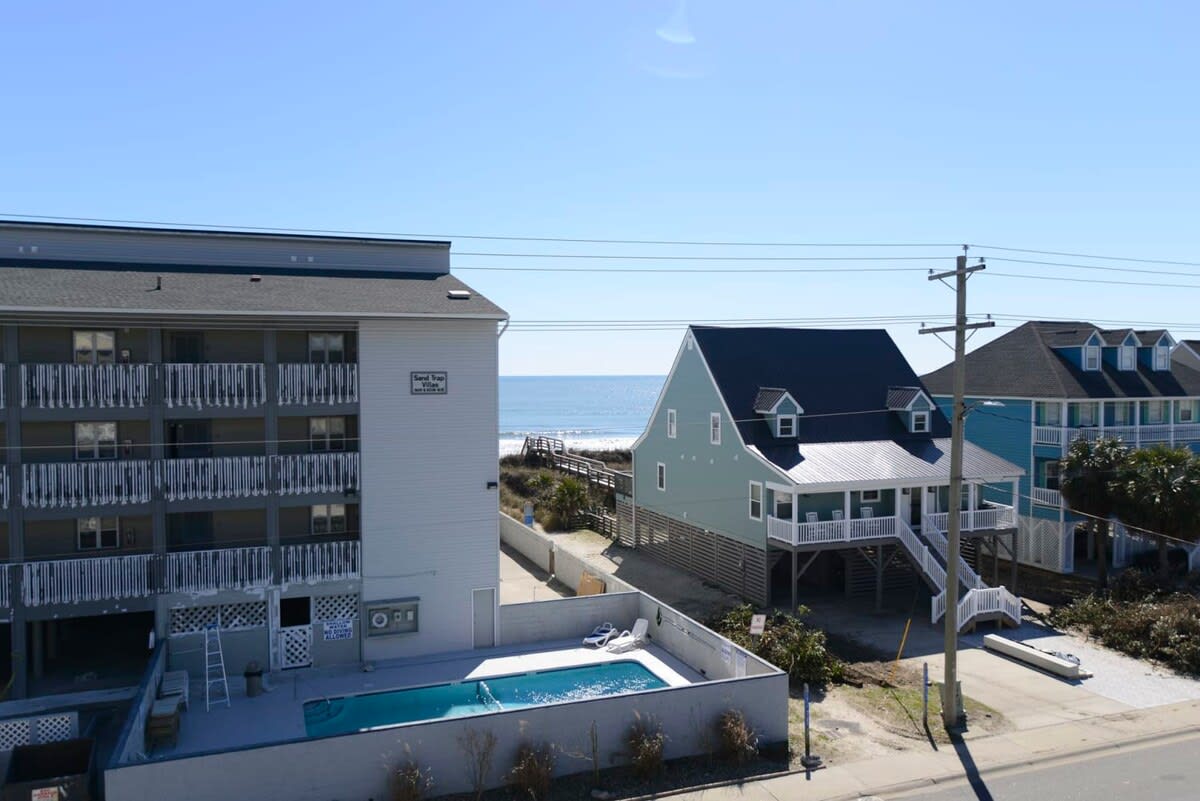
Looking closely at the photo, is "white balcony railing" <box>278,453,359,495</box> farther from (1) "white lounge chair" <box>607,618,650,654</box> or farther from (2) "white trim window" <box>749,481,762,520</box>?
(2) "white trim window" <box>749,481,762,520</box>

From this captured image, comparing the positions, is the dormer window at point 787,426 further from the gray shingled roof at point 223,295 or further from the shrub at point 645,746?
the shrub at point 645,746

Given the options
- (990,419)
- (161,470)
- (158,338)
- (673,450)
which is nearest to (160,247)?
(158,338)

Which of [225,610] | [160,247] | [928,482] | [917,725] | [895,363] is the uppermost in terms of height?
[160,247]

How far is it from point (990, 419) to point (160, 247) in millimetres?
31794

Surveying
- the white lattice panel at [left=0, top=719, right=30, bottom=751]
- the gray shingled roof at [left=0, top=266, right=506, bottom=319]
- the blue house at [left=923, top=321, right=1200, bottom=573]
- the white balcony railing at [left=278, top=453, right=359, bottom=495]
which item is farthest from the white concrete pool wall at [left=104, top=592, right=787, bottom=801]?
the blue house at [left=923, top=321, right=1200, bottom=573]

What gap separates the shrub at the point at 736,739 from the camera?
1694cm

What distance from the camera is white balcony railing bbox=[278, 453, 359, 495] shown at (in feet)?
74.7

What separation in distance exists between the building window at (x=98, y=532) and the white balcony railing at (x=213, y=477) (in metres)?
2.22

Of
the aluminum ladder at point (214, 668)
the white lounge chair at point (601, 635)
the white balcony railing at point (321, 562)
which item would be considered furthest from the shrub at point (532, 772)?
the white balcony railing at point (321, 562)

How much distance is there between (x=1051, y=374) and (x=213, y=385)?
30.7 m

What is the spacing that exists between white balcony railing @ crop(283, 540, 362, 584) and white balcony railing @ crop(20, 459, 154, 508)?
3.75 m

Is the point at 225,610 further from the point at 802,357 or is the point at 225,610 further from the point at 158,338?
the point at 802,357

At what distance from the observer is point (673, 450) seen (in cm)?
3575

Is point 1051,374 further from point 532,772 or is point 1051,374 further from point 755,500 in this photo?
point 532,772
